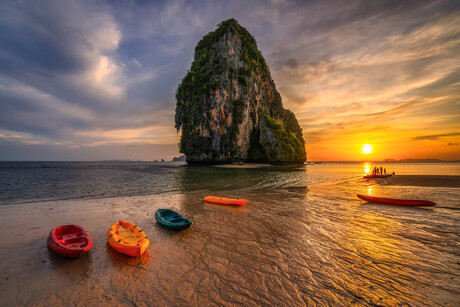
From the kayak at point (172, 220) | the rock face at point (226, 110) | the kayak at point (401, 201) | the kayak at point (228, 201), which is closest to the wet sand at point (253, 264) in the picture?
the kayak at point (172, 220)

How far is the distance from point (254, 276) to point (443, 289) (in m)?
3.80

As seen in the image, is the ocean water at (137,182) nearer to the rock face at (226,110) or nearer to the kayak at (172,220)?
the kayak at (172,220)

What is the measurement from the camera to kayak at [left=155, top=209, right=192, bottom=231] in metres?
6.98

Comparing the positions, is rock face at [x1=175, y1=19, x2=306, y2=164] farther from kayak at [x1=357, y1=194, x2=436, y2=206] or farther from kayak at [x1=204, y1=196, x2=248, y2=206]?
kayak at [x1=357, y1=194, x2=436, y2=206]

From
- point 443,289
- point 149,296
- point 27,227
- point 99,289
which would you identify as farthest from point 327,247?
point 27,227

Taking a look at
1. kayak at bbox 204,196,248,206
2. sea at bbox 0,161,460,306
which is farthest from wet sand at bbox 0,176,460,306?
kayak at bbox 204,196,248,206

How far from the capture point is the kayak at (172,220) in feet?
22.9

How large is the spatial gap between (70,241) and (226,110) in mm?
47981

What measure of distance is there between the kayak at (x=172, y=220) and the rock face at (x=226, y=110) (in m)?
43.9

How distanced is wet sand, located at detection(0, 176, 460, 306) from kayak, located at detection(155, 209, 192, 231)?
0.28m

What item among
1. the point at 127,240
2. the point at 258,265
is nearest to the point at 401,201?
the point at 258,265

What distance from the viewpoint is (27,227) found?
25.0 ft

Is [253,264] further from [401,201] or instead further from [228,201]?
[401,201]

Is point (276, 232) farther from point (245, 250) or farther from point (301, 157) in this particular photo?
point (301, 157)
